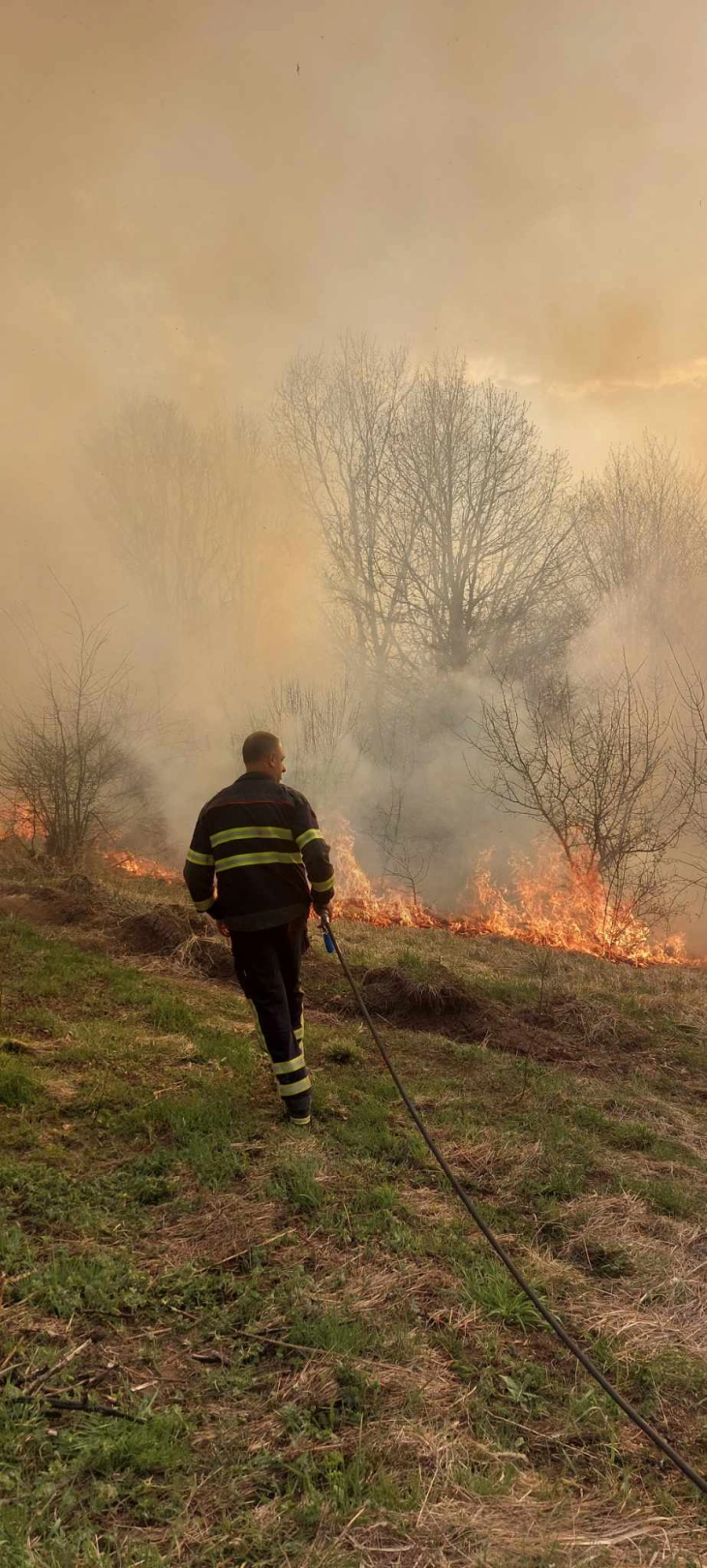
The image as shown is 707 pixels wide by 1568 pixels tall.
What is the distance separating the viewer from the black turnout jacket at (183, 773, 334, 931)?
441cm

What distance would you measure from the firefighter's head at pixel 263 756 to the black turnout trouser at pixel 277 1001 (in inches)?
33.1

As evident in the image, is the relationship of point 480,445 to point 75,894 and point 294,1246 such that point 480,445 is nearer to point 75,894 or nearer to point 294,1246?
point 75,894

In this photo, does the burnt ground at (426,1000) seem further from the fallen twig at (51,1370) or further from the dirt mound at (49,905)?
the fallen twig at (51,1370)

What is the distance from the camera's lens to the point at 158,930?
27.2 feet

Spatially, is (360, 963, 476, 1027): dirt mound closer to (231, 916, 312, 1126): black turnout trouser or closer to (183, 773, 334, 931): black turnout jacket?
(231, 916, 312, 1126): black turnout trouser

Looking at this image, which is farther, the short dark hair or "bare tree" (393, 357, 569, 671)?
"bare tree" (393, 357, 569, 671)

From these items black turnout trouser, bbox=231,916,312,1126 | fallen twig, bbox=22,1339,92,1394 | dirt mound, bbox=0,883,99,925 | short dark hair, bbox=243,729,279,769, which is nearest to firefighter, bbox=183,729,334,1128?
black turnout trouser, bbox=231,916,312,1126

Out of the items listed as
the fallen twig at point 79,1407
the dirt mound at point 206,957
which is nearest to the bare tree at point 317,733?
the dirt mound at point 206,957

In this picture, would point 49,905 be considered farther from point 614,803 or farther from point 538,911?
point 614,803

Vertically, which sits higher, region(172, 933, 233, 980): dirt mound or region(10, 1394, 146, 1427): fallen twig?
region(172, 933, 233, 980): dirt mound

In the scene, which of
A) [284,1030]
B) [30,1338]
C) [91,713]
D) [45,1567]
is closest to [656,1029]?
[284,1030]

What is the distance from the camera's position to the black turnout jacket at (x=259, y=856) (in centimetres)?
441

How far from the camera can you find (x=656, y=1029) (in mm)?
7348

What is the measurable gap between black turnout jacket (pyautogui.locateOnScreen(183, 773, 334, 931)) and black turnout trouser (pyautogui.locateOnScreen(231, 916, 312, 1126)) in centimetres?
11
